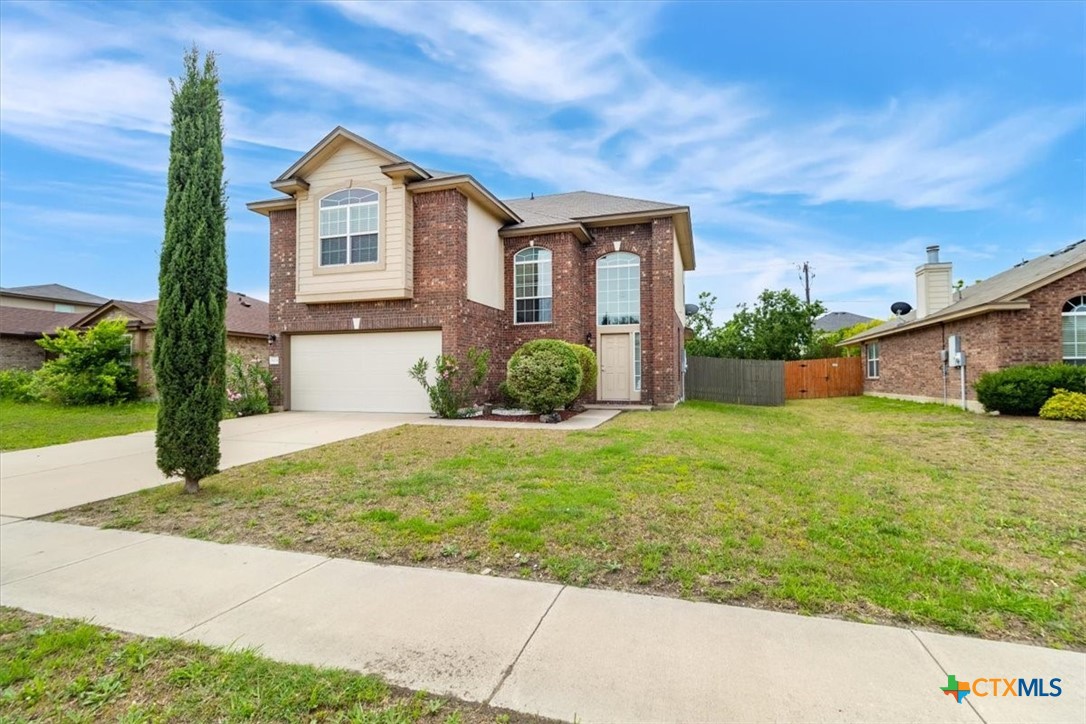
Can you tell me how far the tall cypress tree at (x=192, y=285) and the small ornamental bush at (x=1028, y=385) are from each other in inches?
675

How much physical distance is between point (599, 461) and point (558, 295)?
26.0ft

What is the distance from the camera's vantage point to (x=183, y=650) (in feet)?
8.48

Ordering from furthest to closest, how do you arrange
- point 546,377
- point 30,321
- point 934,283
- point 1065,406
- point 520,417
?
1. point 30,321
2. point 934,283
3. point 520,417
4. point 1065,406
5. point 546,377

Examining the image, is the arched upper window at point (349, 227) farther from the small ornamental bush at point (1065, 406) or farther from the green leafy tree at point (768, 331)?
the green leafy tree at point (768, 331)

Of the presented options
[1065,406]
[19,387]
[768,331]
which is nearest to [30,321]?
[19,387]

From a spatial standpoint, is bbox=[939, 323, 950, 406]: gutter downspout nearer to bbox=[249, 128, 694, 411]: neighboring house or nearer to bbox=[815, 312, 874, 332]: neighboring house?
bbox=[249, 128, 694, 411]: neighboring house

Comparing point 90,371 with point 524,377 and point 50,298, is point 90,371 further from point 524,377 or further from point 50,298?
point 50,298

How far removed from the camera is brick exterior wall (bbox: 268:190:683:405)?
12.3 metres

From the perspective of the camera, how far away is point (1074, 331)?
43.5 feet

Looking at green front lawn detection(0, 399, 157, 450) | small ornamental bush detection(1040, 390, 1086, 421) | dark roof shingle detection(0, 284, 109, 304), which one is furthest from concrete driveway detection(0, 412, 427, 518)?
dark roof shingle detection(0, 284, 109, 304)

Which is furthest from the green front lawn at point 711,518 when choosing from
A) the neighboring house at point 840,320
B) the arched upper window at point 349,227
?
the neighboring house at point 840,320

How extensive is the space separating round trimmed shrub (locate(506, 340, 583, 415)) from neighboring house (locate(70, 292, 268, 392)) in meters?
9.99

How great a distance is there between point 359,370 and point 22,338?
62.9 ft

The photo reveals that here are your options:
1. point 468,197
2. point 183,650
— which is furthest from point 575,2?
point 183,650
